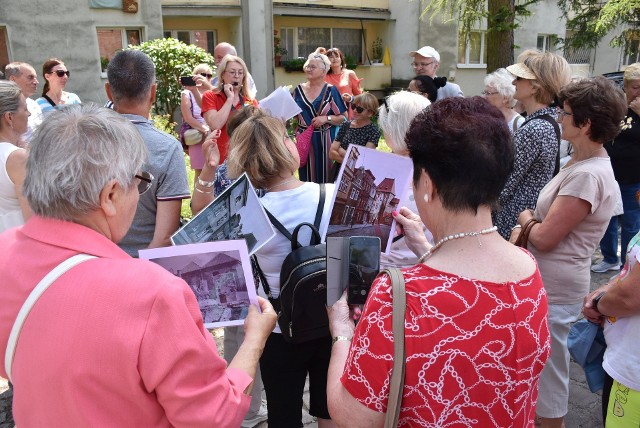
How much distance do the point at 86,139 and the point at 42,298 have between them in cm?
41

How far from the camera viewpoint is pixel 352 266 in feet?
5.69

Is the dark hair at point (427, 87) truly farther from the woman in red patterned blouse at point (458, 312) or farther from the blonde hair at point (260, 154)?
the woman in red patterned blouse at point (458, 312)

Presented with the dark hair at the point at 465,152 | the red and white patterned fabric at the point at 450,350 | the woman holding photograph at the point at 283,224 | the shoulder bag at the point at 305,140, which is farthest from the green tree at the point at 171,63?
the red and white patterned fabric at the point at 450,350

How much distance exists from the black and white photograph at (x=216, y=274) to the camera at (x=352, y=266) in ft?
1.00

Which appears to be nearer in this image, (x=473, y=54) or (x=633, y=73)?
(x=633, y=73)

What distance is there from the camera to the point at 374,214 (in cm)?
237

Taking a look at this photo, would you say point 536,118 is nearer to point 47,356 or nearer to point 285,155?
point 285,155

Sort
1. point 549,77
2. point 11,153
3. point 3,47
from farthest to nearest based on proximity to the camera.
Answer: point 3,47 → point 549,77 → point 11,153

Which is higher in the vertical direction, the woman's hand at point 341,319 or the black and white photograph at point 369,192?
the black and white photograph at point 369,192

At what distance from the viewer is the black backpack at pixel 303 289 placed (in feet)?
7.23

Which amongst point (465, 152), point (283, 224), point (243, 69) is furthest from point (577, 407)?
point (243, 69)

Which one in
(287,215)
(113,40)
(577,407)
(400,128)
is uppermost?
(113,40)

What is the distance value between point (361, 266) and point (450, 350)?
1.53ft

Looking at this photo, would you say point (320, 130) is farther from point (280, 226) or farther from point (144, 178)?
point (144, 178)
